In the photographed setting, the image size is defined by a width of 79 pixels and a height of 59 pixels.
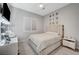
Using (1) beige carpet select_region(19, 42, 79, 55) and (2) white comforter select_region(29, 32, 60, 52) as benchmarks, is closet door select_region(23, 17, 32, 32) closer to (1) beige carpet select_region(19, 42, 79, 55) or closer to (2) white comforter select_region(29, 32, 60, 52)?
(2) white comforter select_region(29, 32, 60, 52)

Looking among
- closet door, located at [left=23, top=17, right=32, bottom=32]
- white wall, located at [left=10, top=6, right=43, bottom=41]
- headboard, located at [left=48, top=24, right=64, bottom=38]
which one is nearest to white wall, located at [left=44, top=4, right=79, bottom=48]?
headboard, located at [left=48, top=24, right=64, bottom=38]

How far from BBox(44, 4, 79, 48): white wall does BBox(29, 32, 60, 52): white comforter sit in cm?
26

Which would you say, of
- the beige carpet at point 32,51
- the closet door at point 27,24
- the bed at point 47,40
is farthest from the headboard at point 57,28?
the closet door at point 27,24

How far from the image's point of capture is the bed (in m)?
1.19

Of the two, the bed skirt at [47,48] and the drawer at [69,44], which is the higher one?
the drawer at [69,44]

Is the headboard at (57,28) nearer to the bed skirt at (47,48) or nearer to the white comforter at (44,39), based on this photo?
the white comforter at (44,39)

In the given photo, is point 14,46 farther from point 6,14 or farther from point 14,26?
point 6,14

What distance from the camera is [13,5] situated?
1195mm

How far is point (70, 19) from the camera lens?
122 centimetres

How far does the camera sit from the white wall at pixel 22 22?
1207mm

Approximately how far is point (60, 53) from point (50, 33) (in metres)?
0.43

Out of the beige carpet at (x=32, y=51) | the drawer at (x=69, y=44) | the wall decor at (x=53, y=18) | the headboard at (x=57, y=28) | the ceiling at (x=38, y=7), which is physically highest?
the ceiling at (x=38, y=7)

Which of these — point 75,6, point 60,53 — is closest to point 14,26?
point 60,53

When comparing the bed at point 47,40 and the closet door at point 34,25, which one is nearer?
the bed at point 47,40
